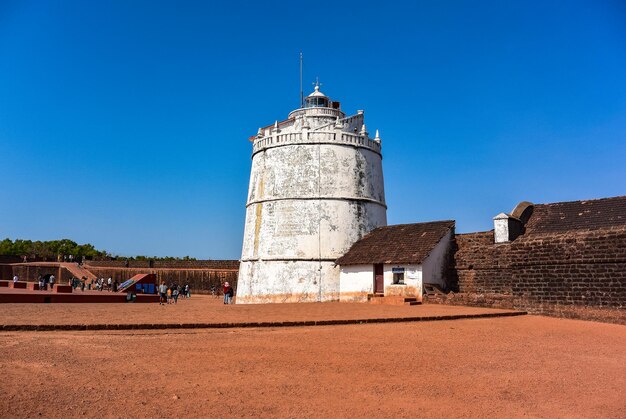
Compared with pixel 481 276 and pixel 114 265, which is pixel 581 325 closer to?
pixel 481 276

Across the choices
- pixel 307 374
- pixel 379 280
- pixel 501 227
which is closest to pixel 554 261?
pixel 501 227

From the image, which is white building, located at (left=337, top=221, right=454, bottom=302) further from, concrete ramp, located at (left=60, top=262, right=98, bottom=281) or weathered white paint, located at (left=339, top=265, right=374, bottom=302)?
concrete ramp, located at (left=60, top=262, right=98, bottom=281)

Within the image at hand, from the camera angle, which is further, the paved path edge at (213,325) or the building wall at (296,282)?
the building wall at (296,282)

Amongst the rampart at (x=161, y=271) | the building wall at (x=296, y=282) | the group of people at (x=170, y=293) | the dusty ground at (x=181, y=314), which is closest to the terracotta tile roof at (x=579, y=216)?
the dusty ground at (x=181, y=314)

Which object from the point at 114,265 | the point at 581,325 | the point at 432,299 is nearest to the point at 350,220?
the point at 432,299

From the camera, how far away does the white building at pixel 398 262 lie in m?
20.9

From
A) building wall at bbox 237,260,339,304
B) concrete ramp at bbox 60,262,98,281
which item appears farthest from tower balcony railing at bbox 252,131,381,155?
concrete ramp at bbox 60,262,98,281

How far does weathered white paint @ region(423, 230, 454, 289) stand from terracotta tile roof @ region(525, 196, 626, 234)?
3346 mm

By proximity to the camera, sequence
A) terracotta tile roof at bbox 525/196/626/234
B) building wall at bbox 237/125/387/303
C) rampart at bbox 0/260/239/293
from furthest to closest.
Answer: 1. rampart at bbox 0/260/239/293
2. building wall at bbox 237/125/387/303
3. terracotta tile roof at bbox 525/196/626/234

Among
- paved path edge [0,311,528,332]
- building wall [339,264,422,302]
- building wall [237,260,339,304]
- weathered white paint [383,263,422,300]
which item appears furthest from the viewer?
building wall [237,260,339,304]

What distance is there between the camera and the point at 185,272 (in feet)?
140

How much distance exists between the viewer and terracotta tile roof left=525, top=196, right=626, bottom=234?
1744 cm

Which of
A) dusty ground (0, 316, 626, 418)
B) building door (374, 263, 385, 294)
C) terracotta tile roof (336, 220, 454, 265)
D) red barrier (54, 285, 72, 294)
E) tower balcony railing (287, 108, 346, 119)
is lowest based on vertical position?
dusty ground (0, 316, 626, 418)

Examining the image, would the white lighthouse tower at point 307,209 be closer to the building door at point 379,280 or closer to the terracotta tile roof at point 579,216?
the building door at point 379,280
